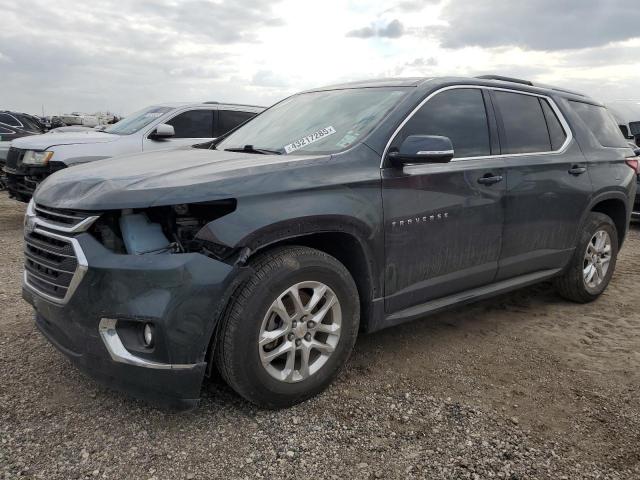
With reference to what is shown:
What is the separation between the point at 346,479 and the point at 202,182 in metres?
1.48

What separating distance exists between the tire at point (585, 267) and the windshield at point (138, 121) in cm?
597

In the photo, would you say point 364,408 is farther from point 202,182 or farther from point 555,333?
point 555,333

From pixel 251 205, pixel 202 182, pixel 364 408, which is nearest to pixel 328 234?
pixel 251 205

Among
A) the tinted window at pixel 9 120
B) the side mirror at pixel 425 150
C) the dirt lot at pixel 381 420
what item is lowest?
the dirt lot at pixel 381 420

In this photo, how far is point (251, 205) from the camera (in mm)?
2592

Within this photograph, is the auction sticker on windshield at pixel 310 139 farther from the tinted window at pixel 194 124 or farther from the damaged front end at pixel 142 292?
the tinted window at pixel 194 124

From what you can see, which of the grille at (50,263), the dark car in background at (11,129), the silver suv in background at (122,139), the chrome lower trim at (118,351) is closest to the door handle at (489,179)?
the chrome lower trim at (118,351)

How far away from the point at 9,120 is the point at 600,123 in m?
12.5

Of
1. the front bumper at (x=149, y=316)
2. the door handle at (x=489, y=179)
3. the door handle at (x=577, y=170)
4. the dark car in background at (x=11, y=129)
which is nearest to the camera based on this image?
the front bumper at (x=149, y=316)

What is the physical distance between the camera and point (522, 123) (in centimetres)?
404

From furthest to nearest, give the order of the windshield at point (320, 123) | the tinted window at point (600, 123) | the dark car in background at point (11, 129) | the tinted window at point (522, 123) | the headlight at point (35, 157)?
the dark car in background at point (11, 129) < the headlight at point (35, 157) < the tinted window at point (600, 123) < the tinted window at point (522, 123) < the windshield at point (320, 123)

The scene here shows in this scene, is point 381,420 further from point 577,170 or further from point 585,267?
point 585,267

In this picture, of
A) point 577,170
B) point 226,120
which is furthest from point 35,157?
point 577,170

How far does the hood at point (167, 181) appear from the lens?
2.49 metres
